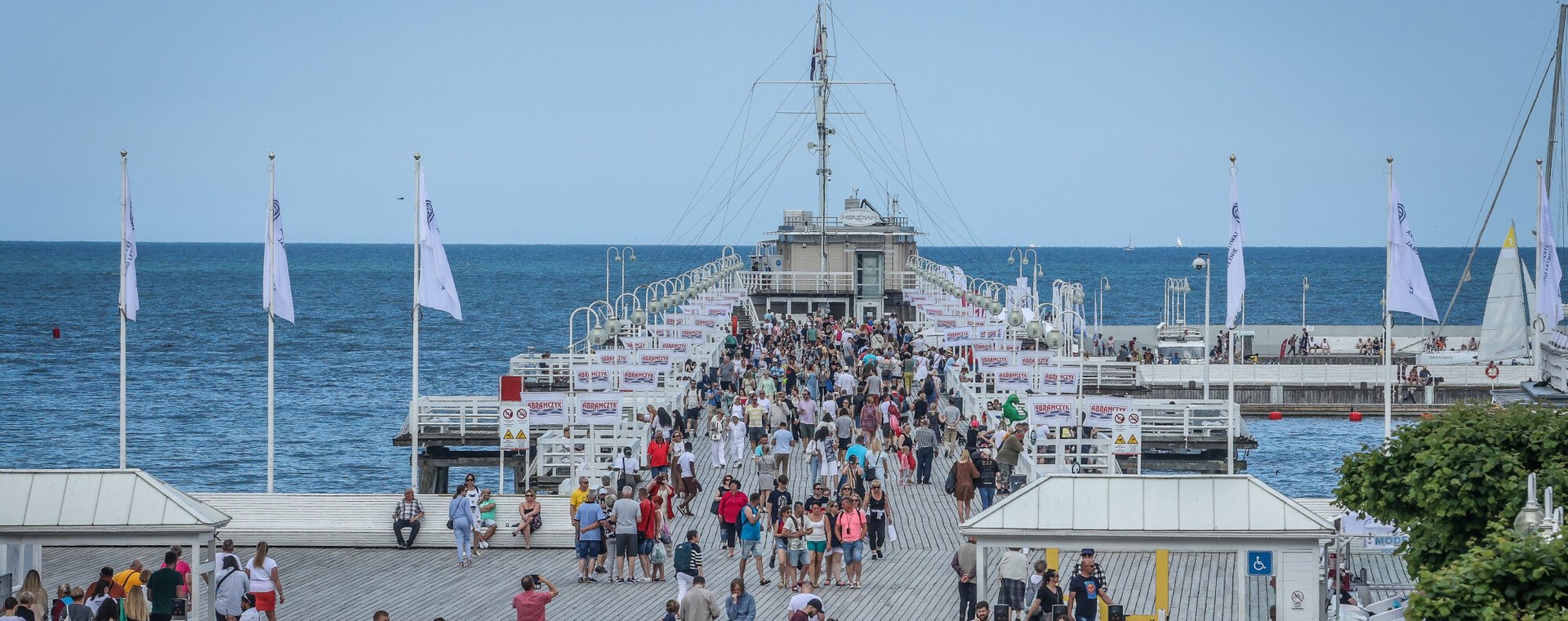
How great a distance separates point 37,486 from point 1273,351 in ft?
211

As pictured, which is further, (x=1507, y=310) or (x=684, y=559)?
(x=1507, y=310)

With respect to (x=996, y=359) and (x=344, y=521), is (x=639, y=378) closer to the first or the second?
(x=996, y=359)

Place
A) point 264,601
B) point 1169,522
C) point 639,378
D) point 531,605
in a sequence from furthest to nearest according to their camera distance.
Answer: point 639,378 < point 264,601 < point 1169,522 < point 531,605

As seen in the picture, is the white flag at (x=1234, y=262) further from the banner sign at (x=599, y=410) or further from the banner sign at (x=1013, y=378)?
the banner sign at (x=599, y=410)

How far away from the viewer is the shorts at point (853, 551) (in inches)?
768

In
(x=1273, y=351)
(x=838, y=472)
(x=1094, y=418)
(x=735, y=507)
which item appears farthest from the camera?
(x=1273, y=351)

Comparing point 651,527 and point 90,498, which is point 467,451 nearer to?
point 651,527

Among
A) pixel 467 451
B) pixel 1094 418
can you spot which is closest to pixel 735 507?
pixel 1094 418

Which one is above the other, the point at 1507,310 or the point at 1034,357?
the point at 1507,310

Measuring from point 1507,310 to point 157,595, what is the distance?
34.5 m

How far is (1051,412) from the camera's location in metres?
27.8

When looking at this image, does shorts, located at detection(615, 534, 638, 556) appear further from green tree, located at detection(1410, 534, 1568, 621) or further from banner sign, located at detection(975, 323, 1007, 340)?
banner sign, located at detection(975, 323, 1007, 340)

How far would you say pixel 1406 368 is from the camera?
57.2 metres

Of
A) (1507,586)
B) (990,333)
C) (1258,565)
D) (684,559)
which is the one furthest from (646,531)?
(990,333)
